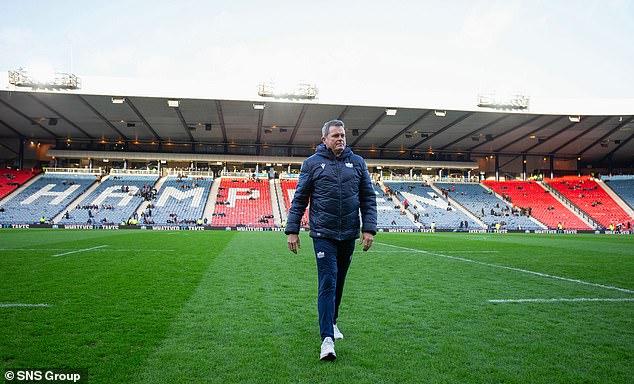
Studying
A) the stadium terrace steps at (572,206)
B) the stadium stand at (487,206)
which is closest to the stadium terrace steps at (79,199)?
the stadium stand at (487,206)

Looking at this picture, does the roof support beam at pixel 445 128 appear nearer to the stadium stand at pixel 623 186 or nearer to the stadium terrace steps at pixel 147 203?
the stadium stand at pixel 623 186

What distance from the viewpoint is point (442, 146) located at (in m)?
55.2

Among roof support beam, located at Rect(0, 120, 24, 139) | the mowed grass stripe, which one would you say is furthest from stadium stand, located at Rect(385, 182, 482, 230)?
roof support beam, located at Rect(0, 120, 24, 139)

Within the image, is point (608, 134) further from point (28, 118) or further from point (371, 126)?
point (28, 118)

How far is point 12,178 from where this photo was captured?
151 feet

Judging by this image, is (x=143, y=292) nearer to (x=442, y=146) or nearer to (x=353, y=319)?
(x=353, y=319)

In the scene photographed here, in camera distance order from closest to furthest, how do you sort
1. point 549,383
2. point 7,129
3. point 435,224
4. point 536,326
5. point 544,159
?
point 549,383 → point 536,326 → point 435,224 → point 7,129 → point 544,159

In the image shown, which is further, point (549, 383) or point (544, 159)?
point (544, 159)

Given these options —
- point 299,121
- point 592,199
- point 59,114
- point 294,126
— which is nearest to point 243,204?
point 294,126

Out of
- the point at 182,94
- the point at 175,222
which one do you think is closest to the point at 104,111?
the point at 182,94

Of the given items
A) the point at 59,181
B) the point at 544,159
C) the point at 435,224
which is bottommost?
the point at 435,224

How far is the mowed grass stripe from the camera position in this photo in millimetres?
3471

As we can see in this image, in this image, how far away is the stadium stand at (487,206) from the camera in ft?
141

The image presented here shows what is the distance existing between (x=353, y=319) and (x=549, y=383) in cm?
226
